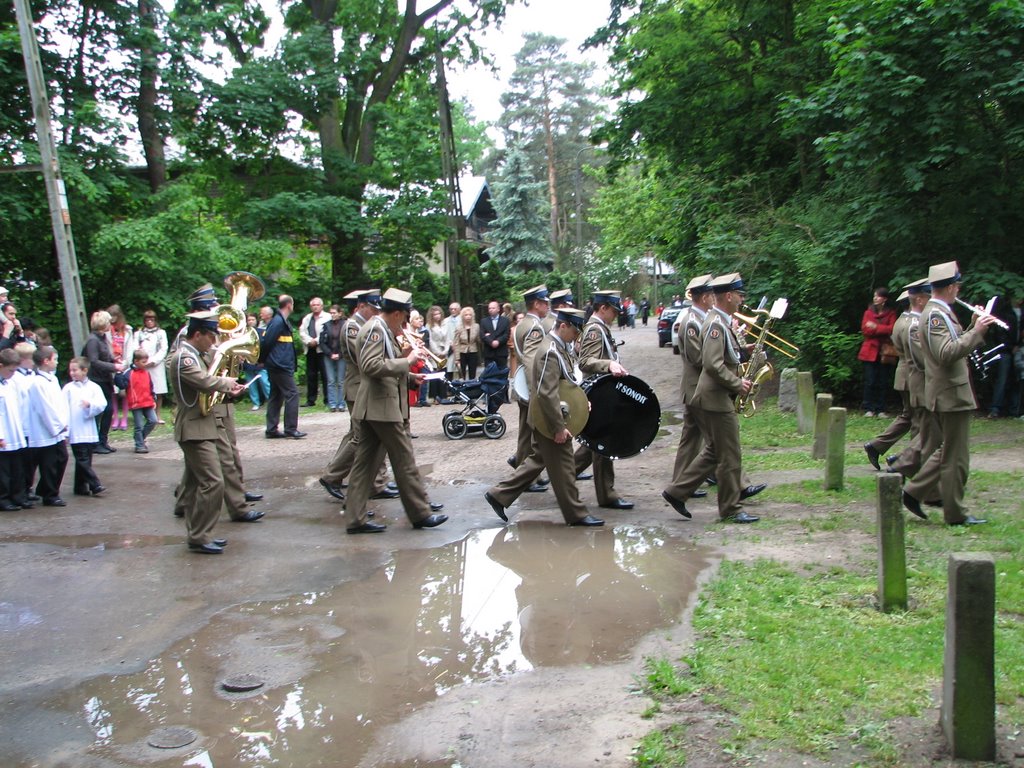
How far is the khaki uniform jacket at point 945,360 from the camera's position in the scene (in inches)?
292

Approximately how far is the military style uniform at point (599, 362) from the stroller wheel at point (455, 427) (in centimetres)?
422

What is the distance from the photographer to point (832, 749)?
165 inches

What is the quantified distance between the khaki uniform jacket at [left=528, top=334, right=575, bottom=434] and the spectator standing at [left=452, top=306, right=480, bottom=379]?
33.0 feet

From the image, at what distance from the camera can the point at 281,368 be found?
1345cm

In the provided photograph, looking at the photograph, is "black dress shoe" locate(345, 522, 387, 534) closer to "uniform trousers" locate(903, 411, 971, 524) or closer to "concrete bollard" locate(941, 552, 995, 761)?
"uniform trousers" locate(903, 411, 971, 524)

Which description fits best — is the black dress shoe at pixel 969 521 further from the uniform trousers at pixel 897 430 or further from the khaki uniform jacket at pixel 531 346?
the khaki uniform jacket at pixel 531 346

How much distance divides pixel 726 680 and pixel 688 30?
16214mm

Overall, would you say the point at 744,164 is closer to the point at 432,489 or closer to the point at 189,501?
the point at 432,489

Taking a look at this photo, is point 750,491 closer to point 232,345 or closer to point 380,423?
point 380,423

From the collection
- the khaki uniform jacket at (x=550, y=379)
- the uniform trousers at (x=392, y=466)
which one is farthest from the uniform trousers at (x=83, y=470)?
the khaki uniform jacket at (x=550, y=379)

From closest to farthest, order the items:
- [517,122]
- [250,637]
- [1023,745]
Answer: [1023,745] → [250,637] → [517,122]

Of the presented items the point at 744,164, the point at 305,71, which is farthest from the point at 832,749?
the point at 305,71

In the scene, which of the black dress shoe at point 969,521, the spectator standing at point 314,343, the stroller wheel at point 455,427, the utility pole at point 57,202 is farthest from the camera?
the spectator standing at point 314,343

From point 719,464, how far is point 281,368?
7.35 m
